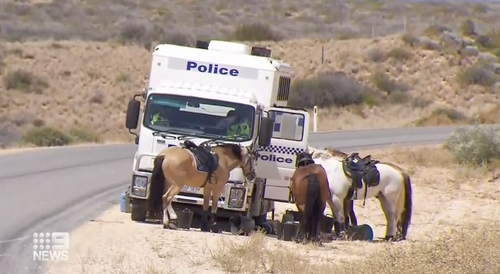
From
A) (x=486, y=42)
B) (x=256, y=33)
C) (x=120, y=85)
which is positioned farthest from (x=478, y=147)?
(x=486, y=42)

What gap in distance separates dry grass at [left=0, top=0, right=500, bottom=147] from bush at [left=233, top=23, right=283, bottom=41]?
183 mm

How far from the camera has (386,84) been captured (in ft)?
172

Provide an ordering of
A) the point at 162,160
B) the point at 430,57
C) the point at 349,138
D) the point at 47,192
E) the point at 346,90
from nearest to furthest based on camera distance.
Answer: the point at 162,160, the point at 47,192, the point at 349,138, the point at 346,90, the point at 430,57

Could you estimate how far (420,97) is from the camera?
5116 centimetres

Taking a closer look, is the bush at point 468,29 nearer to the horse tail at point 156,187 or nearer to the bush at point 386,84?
the bush at point 386,84

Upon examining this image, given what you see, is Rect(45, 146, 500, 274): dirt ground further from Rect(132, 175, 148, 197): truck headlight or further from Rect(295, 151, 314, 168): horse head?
Rect(295, 151, 314, 168): horse head

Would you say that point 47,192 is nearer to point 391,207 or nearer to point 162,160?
point 162,160

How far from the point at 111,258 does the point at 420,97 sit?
42743mm

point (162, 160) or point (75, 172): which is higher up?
point (162, 160)

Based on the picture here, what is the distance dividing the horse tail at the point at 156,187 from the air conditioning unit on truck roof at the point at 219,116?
1.37 feet

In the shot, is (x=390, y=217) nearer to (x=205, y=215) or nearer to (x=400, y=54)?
(x=205, y=215)

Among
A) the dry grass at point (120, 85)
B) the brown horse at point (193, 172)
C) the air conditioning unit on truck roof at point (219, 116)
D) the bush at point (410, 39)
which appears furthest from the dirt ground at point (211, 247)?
the bush at point (410, 39)

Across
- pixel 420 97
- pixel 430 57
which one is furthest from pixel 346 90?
pixel 430 57

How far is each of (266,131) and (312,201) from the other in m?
1.24
